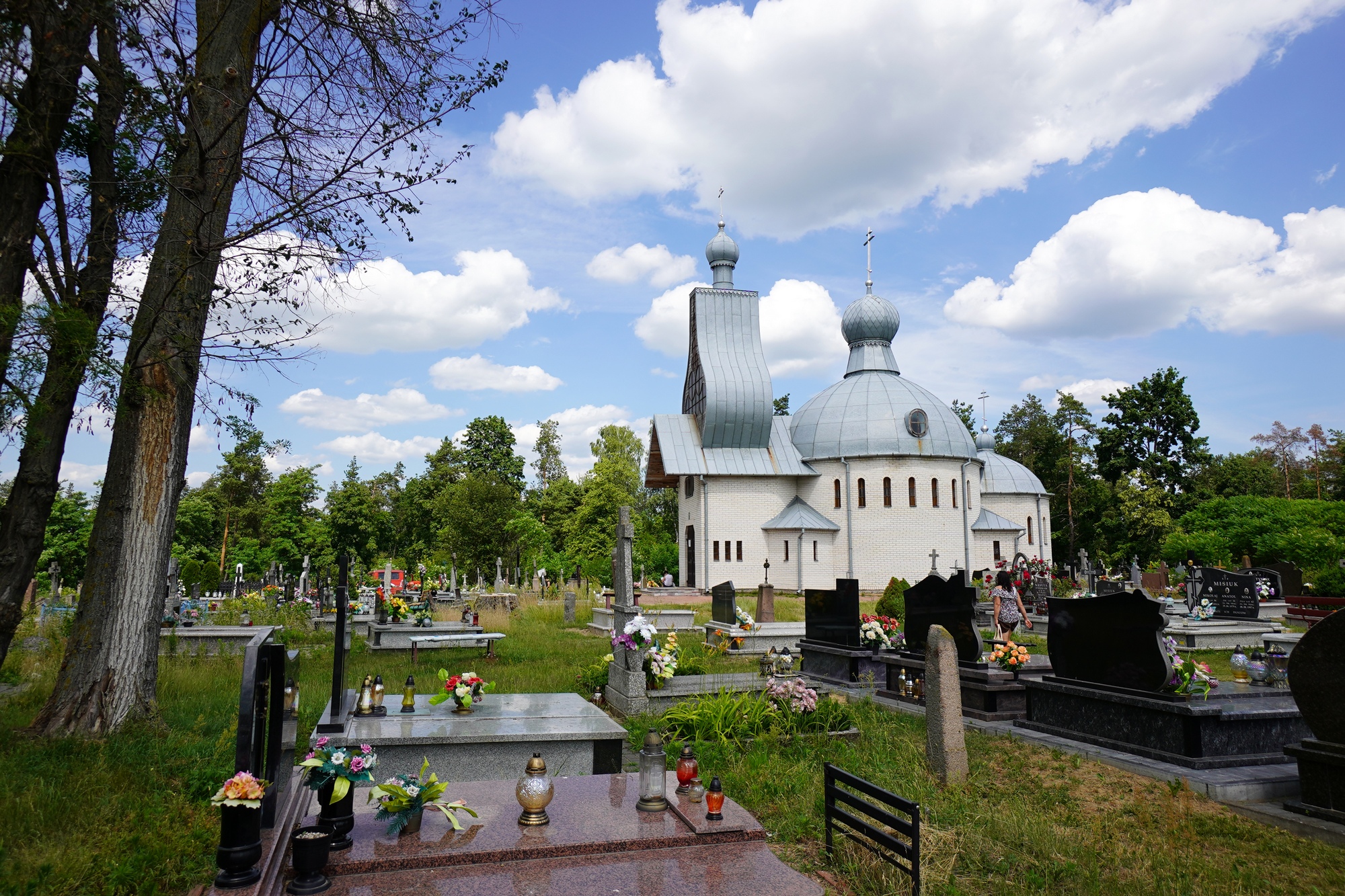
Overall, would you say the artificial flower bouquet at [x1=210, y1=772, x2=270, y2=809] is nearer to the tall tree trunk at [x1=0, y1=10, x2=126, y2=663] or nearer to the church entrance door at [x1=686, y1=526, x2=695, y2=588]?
the tall tree trunk at [x1=0, y1=10, x2=126, y2=663]

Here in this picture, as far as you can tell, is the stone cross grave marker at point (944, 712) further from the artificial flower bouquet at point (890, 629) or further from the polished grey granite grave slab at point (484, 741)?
the artificial flower bouquet at point (890, 629)

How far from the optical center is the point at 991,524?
37.6 meters

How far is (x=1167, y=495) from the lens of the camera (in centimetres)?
4597

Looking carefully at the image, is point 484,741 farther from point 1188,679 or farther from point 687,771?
point 1188,679

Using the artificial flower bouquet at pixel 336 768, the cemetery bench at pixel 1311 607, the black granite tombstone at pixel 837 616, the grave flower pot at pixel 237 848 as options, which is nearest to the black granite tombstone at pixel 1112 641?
the black granite tombstone at pixel 837 616

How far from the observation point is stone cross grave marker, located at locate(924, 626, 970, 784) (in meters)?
7.20

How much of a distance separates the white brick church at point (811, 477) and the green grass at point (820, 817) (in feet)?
84.7

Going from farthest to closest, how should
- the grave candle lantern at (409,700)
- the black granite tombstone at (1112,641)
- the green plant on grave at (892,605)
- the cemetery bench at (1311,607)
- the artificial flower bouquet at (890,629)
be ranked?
the green plant on grave at (892,605), the cemetery bench at (1311,607), the artificial flower bouquet at (890,629), the black granite tombstone at (1112,641), the grave candle lantern at (409,700)

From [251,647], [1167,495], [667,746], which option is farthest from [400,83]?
[1167,495]

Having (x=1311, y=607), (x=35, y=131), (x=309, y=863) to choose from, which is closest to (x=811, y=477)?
(x=1311, y=607)

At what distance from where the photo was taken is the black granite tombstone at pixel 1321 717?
6.23 m

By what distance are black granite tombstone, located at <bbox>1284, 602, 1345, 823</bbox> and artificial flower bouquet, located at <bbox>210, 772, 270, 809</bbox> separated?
7419mm

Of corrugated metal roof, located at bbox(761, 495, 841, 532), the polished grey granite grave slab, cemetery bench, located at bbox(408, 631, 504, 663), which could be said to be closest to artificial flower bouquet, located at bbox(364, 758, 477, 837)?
the polished grey granite grave slab

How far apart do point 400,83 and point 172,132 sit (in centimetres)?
254
